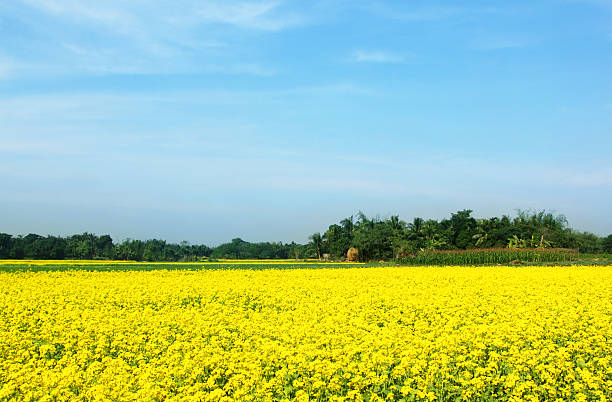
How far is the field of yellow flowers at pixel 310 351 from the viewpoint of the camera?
7.91 m

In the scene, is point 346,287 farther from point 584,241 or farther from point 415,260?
point 584,241

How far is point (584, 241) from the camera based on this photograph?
104m

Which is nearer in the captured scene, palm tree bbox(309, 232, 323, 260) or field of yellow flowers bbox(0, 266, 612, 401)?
field of yellow flowers bbox(0, 266, 612, 401)

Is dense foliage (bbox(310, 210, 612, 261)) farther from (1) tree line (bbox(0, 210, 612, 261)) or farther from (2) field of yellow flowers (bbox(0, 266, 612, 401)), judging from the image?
(2) field of yellow flowers (bbox(0, 266, 612, 401))

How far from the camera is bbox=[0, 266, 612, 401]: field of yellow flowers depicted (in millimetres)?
7914

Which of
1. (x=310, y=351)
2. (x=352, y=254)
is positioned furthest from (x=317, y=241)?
(x=310, y=351)

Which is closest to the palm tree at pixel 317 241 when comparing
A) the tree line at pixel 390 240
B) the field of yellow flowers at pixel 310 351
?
the tree line at pixel 390 240

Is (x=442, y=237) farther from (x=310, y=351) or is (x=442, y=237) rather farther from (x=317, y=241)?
(x=310, y=351)

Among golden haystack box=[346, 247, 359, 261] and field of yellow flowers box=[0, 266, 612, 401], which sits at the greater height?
golden haystack box=[346, 247, 359, 261]

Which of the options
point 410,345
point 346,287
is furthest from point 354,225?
point 410,345

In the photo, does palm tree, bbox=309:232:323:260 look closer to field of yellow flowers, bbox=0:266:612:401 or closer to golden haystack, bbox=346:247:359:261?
golden haystack, bbox=346:247:359:261

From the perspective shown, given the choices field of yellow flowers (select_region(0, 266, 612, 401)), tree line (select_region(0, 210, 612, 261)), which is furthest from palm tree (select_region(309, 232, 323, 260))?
field of yellow flowers (select_region(0, 266, 612, 401))

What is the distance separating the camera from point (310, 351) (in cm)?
920

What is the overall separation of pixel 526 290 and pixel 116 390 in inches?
703
